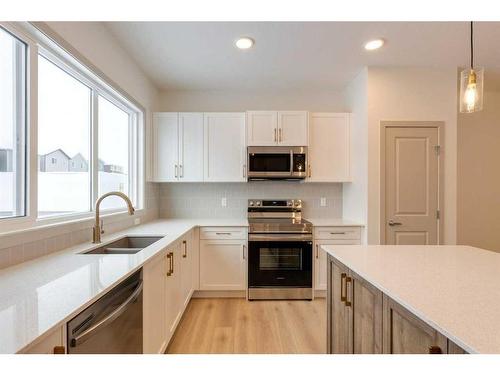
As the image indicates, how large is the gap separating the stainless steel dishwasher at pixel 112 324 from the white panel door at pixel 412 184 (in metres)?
2.54

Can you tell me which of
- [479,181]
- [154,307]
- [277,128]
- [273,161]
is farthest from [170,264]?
[479,181]

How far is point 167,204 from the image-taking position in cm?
374

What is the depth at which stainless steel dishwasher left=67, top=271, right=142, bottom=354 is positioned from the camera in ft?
3.06

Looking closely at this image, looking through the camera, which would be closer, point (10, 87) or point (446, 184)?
point (10, 87)

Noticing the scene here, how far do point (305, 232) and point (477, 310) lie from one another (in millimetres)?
2251

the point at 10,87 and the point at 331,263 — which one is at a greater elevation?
the point at 10,87

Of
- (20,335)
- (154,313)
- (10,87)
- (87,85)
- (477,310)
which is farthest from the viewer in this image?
(87,85)

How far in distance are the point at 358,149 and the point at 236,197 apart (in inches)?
64.5

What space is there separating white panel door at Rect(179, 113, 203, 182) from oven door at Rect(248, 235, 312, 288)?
3.78 feet

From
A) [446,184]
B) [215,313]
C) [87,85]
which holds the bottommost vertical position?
[215,313]

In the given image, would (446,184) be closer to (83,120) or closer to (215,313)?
(215,313)

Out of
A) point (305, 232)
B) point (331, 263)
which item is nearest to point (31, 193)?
point (331, 263)

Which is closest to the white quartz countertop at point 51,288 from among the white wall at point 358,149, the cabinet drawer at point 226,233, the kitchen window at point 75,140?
the kitchen window at point 75,140
